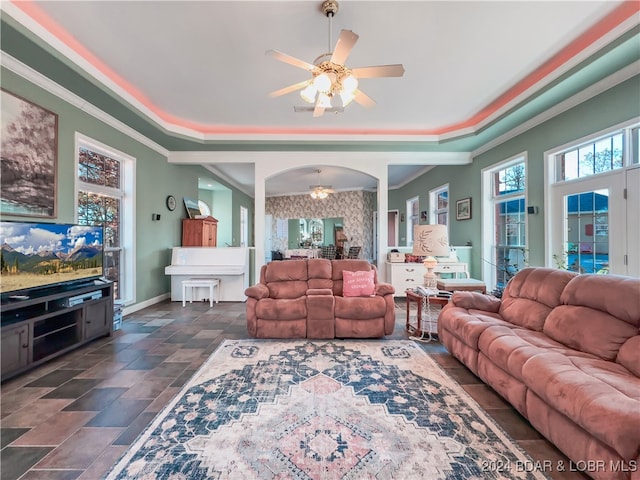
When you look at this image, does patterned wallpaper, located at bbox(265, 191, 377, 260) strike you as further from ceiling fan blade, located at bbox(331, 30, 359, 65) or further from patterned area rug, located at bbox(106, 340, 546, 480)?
ceiling fan blade, located at bbox(331, 30, 359, 65)

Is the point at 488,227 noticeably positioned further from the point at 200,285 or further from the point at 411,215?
the point at 200,285

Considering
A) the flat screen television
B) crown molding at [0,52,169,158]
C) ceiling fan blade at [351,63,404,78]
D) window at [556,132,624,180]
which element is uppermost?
crown molding at [0,52,169,158]

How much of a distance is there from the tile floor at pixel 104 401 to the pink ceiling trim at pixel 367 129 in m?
3.11

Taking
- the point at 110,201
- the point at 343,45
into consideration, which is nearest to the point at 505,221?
the point at 343,45

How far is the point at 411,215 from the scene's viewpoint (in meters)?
8.91

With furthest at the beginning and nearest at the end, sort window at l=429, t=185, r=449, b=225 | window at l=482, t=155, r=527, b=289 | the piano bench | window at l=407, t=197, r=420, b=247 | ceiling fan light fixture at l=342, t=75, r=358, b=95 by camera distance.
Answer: window at l=407, t=197, r=420, b=247 < window at l=429, t=185, r=449, b=225 < the piano bench < window at l=482, t=155, r=527, b=289 < ceiling fan light fixture at l=342, t=75, r=358, b=95

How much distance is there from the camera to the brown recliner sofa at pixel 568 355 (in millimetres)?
1307

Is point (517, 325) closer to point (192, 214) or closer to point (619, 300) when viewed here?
point (619, 300)

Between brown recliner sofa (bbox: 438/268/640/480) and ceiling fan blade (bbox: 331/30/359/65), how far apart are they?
246 cm

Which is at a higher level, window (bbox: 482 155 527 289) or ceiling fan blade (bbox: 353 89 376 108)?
ceiling fan blade (bbox: 353 89 376 108)

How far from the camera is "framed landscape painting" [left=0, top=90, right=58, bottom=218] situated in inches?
106

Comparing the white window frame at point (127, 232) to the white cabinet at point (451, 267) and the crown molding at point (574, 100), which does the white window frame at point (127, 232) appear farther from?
the crown molding at point (574, 100)

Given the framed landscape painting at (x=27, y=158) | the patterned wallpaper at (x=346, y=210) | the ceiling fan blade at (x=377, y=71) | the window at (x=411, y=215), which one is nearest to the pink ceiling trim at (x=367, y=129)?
the framed landscape painting at (x=27, y=158)

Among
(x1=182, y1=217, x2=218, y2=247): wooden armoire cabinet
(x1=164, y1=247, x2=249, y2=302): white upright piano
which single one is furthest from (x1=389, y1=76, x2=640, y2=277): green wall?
(x1=182, y1=217, x2=218, y2=247): wooden armoire cabinet
